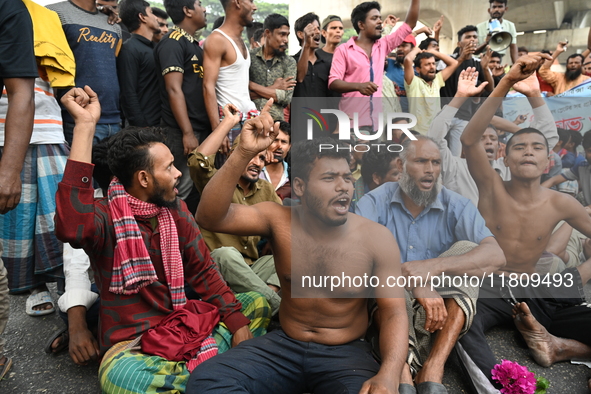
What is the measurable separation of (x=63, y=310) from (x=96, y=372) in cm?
38

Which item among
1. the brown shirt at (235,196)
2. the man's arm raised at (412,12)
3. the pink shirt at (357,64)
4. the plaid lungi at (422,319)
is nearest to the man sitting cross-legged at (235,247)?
the brown shirt at (235,196)

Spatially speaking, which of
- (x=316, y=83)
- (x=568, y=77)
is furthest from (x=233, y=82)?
(x=568, y=77)

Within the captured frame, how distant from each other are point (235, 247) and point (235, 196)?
36cm

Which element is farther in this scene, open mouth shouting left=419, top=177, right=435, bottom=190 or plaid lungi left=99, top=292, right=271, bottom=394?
open mouth shouting left=419, top=177, right=435, bottom=190

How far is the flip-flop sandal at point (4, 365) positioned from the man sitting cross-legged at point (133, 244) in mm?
573

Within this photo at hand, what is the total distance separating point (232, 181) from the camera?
1976mm

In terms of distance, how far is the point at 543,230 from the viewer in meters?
2.57

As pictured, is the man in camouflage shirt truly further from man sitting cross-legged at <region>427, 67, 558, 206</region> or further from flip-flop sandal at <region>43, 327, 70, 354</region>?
flip-flop sandal at <region>43, 327, 70, 354</region>

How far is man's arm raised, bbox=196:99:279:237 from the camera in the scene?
1930mm

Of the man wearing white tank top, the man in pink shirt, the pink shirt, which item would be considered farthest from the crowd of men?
the pink shirt

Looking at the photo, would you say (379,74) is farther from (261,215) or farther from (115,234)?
(115,234)

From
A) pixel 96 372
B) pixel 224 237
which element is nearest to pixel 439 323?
pixel 224 237

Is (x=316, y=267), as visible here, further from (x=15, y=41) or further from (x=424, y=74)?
(x=424, y=74)

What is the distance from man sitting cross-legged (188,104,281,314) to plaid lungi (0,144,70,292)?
2.86 ft
